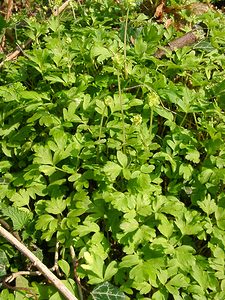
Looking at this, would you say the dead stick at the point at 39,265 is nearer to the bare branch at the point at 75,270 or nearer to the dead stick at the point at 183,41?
the bare branch at the point at 75,270

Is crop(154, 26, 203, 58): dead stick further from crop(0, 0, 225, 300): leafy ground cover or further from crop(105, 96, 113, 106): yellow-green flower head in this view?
crop(105, 96, 113, 106): yellow-green flower head

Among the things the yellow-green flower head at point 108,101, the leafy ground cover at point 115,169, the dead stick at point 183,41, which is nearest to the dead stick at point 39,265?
→ the leafy ground cover at point 115,169

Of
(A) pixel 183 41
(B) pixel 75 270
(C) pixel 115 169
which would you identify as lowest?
(B) pixel 75 270

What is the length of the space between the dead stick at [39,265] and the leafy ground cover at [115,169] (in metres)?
0.04

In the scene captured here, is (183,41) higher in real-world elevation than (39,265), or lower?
higher

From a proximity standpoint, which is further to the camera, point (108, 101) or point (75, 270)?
point (108, 101)

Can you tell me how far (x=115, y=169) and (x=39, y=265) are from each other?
0.55 meters

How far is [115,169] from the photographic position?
221cm

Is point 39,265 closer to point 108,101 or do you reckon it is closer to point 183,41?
point 108,101

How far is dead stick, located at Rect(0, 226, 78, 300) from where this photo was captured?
2.02m

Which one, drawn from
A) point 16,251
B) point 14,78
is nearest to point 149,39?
point 14,78

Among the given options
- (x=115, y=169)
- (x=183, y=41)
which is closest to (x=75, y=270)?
(x=115, y=169)

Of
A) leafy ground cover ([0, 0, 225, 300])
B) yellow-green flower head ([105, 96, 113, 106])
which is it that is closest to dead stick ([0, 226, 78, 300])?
leafy ground cover ([0, 0, 225, 300])

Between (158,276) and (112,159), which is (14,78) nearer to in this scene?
(112,159)
